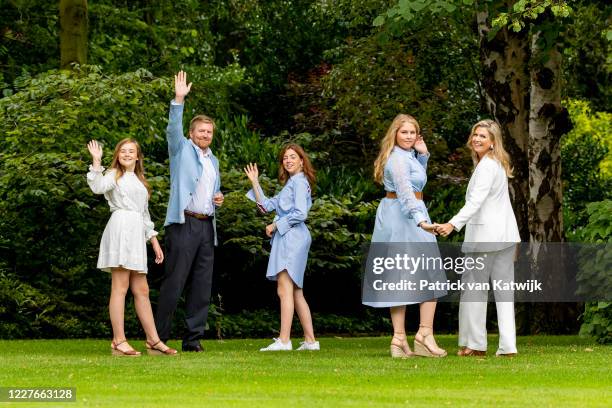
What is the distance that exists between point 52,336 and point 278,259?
5.83m

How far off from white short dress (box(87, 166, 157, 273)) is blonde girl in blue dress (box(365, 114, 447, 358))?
221 centimetres

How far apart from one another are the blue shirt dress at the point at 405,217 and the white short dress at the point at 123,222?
220 centimetres

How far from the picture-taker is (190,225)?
13.0 m

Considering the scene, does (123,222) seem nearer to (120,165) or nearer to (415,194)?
(120,165)

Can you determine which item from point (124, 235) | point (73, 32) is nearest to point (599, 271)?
point (124, 235)

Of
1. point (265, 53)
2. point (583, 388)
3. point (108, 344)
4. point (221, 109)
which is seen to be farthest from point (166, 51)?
point (583, 388)

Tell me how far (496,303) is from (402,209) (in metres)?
1.16

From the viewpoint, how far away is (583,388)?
30.6ft

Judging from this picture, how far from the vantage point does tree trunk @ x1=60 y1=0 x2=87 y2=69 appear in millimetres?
20203

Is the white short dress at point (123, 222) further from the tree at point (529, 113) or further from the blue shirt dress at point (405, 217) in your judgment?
the tree at point (529, 113)

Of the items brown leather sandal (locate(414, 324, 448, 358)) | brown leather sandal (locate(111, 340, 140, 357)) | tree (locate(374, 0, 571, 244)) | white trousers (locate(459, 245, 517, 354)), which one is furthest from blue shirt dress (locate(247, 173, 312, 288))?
tree (locate(374, 0, 571, 244))

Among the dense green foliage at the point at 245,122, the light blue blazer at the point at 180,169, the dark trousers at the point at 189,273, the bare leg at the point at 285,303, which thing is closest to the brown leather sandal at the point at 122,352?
the dark trousers at the point at 189,273

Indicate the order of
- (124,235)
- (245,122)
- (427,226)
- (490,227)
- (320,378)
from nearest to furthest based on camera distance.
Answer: (320,378) → (427,226) → (490,227) → (124,235) → (245,122)

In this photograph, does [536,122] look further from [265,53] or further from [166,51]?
[265,53]
